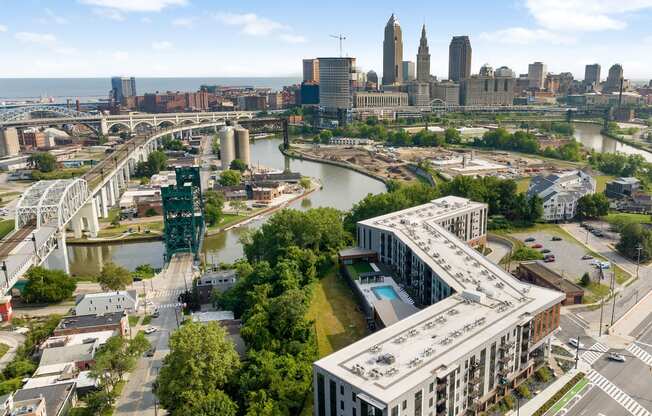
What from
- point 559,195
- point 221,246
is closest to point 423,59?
point 559,195

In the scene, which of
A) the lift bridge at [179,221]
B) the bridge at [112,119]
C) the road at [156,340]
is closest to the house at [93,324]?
the road at [156,340]

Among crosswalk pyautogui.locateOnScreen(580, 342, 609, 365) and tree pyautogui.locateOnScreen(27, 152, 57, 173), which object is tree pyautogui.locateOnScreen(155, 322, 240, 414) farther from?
tree pyautogui.locateOnScreen(27, 152, 57, 173)

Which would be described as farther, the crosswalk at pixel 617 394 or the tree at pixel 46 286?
the tree at pixel 46 286

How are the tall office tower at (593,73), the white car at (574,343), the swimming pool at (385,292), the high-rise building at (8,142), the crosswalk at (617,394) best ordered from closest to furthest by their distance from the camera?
the crosswalk at (617,394) → the white car at (574,343) → the swimming pool at (385,292) → the high-rise building at (8,142) → the tall office tower at (593,73)

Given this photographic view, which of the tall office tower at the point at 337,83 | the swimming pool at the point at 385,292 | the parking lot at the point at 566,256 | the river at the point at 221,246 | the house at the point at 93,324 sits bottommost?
the river at the point at 221,246

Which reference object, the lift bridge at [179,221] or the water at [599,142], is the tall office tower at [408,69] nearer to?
the water at [599,142]

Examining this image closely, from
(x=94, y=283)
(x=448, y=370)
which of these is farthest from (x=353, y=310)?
(x=94, y=283)

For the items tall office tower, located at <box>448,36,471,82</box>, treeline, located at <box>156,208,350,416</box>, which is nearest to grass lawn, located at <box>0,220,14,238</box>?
treeline, located at <box>156,208,350,416</box>
